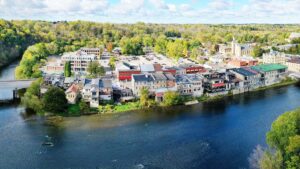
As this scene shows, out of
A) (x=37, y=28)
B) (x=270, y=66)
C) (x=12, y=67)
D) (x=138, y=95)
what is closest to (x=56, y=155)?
(x=138, y=95)

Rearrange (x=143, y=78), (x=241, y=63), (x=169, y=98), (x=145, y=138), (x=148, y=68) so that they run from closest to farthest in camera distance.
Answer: (x=145, y=138), (x=169, y=98), (x=143, y=78), (x=148, y=68), (x=241, y=63)

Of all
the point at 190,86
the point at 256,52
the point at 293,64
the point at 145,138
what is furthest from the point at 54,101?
the point at 256,52

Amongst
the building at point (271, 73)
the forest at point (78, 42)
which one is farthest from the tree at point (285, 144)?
the forest at point (78, 42)

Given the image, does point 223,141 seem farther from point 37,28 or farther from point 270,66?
point 37,28

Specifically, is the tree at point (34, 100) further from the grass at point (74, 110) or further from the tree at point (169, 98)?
the tree at point (169, 98)

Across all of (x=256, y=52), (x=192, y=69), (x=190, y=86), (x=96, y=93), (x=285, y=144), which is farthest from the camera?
(x=256, y=52)

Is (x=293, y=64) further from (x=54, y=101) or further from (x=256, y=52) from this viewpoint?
(x=54, y=101)

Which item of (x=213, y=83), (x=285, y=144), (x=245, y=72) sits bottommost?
(x=285, y=144)
